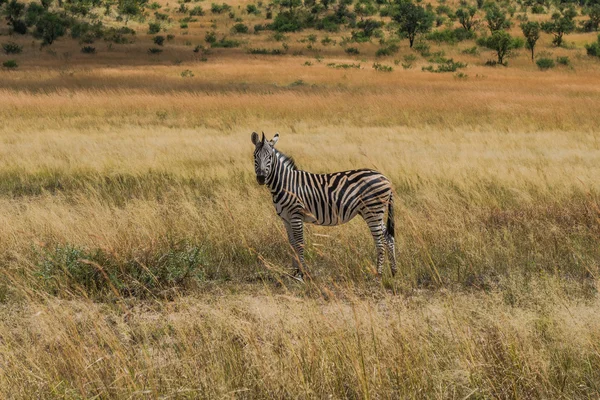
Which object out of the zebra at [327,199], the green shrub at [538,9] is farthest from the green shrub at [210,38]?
the zebra at [327,199]

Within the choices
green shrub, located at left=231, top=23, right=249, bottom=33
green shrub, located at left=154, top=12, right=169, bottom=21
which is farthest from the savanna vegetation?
green shrub, located at left=154, top=12, right=169, bottom=21

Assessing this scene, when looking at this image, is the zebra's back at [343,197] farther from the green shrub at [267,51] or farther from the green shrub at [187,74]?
the green shrub at [267,51]

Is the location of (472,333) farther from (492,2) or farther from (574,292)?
(492,2)

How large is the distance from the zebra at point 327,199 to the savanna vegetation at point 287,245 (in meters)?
0.46

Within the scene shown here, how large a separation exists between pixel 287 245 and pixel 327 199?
1.27 m

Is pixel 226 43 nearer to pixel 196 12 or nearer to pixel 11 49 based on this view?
pixel 11 49

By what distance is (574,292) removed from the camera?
625 centimetres

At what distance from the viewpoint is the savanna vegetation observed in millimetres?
4203

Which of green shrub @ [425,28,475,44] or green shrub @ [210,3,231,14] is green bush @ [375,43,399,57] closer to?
green shrub @ [425,28,475,44]

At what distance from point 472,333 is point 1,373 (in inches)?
135

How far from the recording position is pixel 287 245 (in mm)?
7953

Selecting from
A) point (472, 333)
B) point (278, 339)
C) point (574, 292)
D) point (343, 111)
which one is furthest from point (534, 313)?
point (343, 111)

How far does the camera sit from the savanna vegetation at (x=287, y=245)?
4.20 m

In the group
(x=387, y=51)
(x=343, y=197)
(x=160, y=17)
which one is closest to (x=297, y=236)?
(x=343, y=197)
